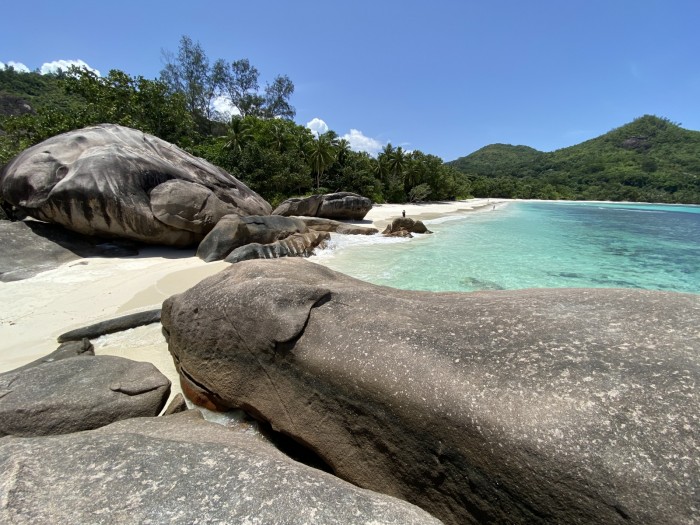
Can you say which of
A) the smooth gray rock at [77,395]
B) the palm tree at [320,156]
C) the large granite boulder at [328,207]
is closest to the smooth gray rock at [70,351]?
the smooth gray rock at [77,395]

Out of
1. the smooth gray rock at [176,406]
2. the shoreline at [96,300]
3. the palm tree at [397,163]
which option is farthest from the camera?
the palm tree at [397,163]

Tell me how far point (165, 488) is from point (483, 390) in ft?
7.01

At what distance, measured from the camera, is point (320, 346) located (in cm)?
326

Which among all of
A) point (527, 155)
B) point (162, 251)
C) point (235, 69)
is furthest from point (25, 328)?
point (527, 155)

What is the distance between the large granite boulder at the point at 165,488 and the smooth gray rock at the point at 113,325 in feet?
16.7

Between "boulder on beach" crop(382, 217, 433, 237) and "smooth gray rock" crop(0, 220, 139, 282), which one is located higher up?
"smooth gray rock" crop(0, 220, 139, 282)

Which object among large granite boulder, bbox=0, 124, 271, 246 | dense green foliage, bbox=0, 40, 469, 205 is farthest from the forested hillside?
large granite boulder, bbox=0, 124, 271, 246

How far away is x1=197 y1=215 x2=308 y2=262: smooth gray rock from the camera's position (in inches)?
484

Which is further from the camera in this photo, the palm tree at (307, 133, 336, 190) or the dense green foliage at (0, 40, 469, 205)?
the palm tree at (307, 133, 336, 190)

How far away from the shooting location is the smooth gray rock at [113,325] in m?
6.31

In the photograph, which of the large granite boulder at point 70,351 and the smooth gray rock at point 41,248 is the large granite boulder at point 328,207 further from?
the large granite boulder at point 70,351

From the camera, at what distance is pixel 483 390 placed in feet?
8.04

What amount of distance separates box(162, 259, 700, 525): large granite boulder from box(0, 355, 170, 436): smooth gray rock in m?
0.79

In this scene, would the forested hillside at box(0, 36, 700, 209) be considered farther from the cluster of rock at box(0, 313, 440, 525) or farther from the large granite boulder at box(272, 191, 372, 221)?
the cluster of rock at box(0, 313, 440, 525)
